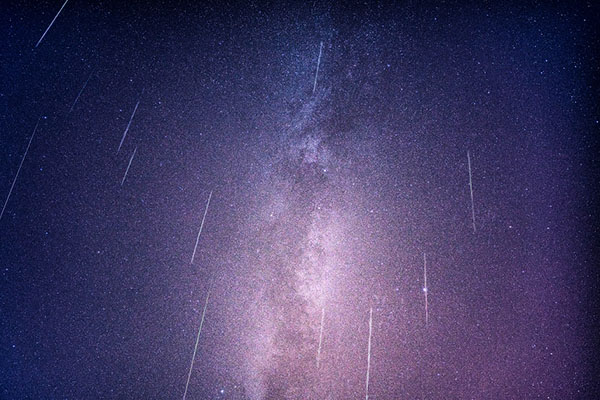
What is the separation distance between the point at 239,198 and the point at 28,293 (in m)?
1.67

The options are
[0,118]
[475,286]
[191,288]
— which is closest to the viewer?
[475,286]

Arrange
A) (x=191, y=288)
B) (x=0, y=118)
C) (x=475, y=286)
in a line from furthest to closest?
1. (x=0, y=118)
2. (x=191, y=288)
3. (x=475, y=286)

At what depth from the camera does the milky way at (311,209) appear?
203cm

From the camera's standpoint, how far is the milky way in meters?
2.03

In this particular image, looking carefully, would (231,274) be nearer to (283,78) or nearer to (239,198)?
(239,198)

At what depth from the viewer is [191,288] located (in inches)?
85.7

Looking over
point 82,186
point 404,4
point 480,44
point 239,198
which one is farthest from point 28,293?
point 480,44

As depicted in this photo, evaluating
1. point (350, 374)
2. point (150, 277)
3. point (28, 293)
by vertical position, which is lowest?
point (350, 374)

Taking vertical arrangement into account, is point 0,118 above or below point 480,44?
below

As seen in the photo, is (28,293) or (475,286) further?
(28,293)

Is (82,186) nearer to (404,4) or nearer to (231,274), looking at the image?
(231,274)

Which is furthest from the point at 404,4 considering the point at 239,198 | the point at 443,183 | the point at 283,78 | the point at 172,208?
the point at 172,208

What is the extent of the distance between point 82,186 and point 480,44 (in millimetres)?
2891

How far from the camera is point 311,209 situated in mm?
2113
